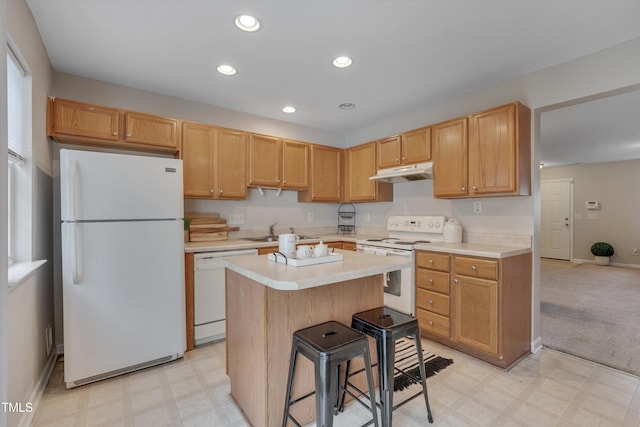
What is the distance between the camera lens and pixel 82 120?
8.29ft

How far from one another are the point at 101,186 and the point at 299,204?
247cm

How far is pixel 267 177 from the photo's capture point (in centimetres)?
364

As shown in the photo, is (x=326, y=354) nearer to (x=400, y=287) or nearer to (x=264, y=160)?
(x=400, y=287)

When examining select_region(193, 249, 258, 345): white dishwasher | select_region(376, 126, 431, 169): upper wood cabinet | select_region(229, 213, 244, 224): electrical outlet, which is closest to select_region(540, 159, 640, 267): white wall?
select_region(376, 126, 431, 169): upper wood cabinet

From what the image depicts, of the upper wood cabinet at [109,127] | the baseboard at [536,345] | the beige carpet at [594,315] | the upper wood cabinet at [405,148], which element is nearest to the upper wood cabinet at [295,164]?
the upper wood cabinet at [405,148]

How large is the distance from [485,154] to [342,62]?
154 centimetres

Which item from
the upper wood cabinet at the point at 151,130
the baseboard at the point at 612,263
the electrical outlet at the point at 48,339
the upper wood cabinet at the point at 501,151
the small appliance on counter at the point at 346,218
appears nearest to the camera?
the electrical outlet at the point at 48,339

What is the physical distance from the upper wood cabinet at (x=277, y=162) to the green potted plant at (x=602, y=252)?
23.4 feet

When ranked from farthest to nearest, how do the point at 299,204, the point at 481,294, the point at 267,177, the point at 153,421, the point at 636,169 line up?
the point at 636,169, the point at 299,204, the point at 267,177, the point at 481,294, the point at 153,421

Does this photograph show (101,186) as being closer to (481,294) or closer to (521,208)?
(481,294)

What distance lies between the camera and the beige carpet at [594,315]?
2625 millimetres

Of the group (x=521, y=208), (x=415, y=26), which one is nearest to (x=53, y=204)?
(x=415, y=26)

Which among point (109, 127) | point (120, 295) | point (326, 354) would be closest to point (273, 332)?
point (326, 354)

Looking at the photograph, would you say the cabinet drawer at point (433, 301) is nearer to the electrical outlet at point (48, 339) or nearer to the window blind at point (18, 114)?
the electrical outlet at point (48, 339)
